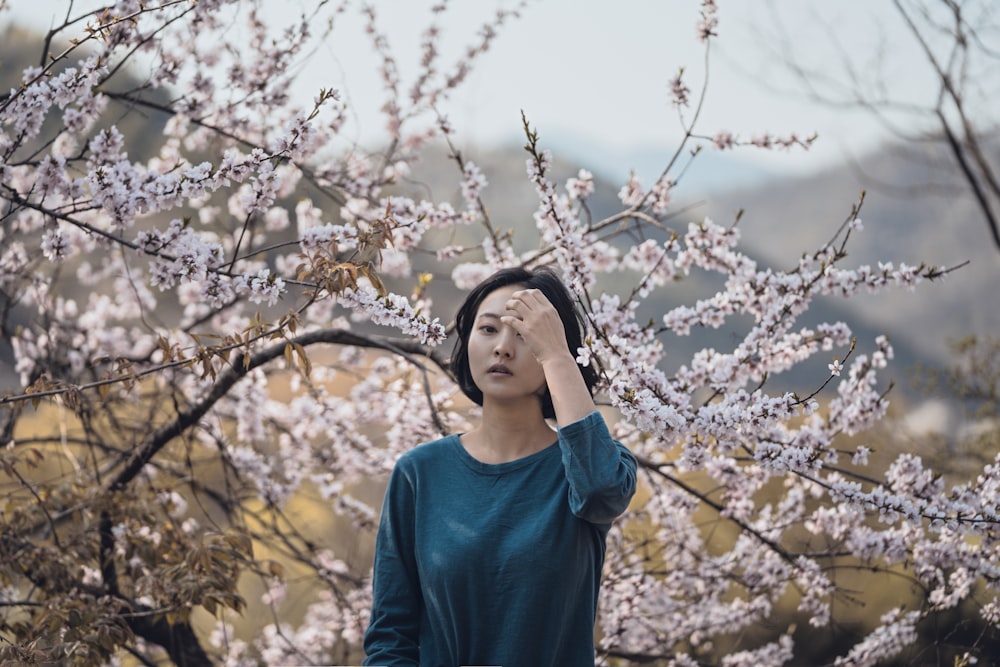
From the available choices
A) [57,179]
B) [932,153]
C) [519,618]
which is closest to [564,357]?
[519,618]

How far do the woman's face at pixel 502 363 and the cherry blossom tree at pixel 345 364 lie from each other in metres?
0.10

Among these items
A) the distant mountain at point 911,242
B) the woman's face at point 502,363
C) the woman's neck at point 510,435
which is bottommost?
the woman's neck at point 510,435

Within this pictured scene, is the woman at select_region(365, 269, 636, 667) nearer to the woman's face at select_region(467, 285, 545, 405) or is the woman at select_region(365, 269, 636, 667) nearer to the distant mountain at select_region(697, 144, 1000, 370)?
the woman's face at select_region(467, 285, 545, 405)

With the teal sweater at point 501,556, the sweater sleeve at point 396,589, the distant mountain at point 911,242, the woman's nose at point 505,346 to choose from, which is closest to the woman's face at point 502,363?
the woman's nose at point 505,346

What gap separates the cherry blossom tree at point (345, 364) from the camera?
1995 mm

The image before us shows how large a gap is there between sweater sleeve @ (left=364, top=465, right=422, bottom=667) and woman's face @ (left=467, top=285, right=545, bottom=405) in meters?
0.21

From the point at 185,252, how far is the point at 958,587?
219 cm

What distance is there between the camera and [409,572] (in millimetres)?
1532

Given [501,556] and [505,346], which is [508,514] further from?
[505,346]

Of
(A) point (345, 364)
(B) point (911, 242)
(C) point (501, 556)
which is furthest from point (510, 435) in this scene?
(B) point (911, 242)

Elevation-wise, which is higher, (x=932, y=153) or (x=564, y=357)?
(x=932, y=153)

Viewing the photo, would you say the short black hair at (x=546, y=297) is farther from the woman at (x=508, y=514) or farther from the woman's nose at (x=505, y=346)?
the woman's nose at (x=505, y=346)

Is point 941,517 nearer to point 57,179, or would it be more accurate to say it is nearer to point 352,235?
point 352,235

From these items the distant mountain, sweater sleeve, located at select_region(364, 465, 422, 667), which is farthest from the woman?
the distant mountain
